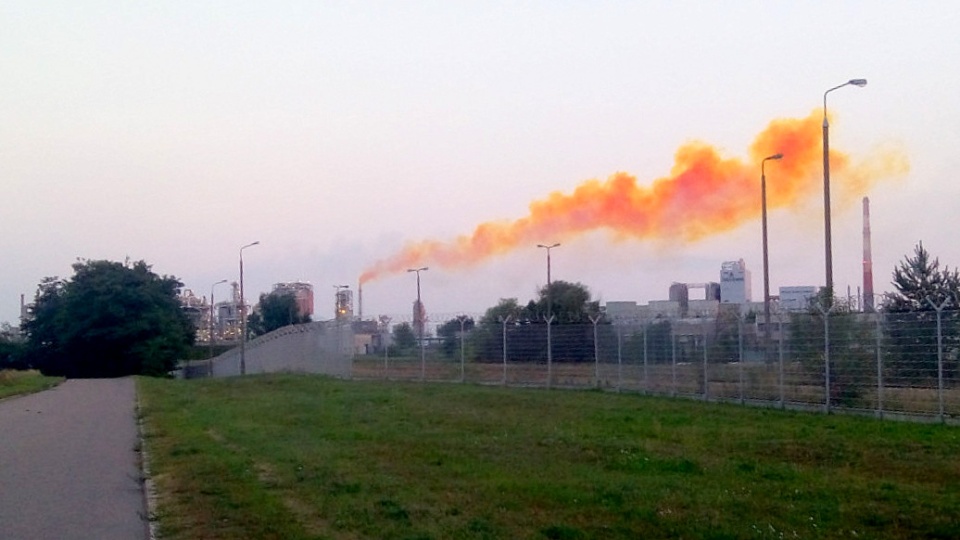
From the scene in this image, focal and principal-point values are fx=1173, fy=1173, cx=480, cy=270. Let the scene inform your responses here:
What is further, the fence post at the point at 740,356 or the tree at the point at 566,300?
the tree at the point at 566,300

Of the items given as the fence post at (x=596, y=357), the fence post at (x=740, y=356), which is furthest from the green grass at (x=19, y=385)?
the fence post at (x=740, y=356)

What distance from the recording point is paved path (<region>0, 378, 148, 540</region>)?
12.1 meters

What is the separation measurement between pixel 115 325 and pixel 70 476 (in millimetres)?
65773

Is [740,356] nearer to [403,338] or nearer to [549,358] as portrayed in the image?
[549,358]

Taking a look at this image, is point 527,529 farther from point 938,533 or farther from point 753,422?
point 753,422

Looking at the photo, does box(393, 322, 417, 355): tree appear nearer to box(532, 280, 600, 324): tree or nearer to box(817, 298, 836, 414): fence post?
box(532, 280, 600, 324): tree

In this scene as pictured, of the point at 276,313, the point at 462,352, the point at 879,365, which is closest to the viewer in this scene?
the point at 879,365

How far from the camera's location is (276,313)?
119 m

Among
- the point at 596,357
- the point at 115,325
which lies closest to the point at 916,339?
the point at 596,357

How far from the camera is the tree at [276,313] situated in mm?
117312

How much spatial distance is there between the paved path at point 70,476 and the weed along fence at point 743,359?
41.8 ft

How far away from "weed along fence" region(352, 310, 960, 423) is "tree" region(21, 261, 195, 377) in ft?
133

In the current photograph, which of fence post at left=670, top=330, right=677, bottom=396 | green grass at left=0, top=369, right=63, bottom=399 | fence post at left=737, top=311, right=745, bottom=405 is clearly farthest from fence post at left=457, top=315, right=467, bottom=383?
green grass at left=0, top=369, right=63, bottom=399

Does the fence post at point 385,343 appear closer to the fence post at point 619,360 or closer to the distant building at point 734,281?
the fence post at point 619,360
